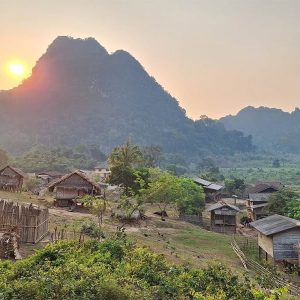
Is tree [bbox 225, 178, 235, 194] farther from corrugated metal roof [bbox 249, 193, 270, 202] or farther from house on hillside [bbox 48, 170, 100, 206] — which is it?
house on hillside [bbox 48, 170, 100, 206]

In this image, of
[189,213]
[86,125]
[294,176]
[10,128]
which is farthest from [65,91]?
[189,213]

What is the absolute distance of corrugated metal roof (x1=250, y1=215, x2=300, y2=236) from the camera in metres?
28.6

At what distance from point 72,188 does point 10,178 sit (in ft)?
45.9

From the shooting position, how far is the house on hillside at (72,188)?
135 ft

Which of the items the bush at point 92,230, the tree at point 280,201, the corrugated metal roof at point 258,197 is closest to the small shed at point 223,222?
the tree at point 280,201

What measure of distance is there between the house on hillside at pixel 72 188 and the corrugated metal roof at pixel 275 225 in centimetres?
1688

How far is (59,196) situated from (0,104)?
474 ft

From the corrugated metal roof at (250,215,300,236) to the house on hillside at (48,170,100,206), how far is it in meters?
16.9

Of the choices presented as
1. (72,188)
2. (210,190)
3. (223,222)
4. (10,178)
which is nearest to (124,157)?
(72,188)

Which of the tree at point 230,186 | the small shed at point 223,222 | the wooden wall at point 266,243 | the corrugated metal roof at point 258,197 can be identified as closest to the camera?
the wooden wall at point 266,243

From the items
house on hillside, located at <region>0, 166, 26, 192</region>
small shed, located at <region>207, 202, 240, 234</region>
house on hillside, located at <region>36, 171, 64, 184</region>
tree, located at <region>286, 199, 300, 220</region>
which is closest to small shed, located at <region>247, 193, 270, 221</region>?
tree, located at <region>286, 199, 300, 220</region>

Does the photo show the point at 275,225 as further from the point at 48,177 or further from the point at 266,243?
the point at 48,177

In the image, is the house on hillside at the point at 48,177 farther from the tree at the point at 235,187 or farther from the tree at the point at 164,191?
the tree at the point at 235,187

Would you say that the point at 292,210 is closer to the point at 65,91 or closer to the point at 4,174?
the point at 4,174
